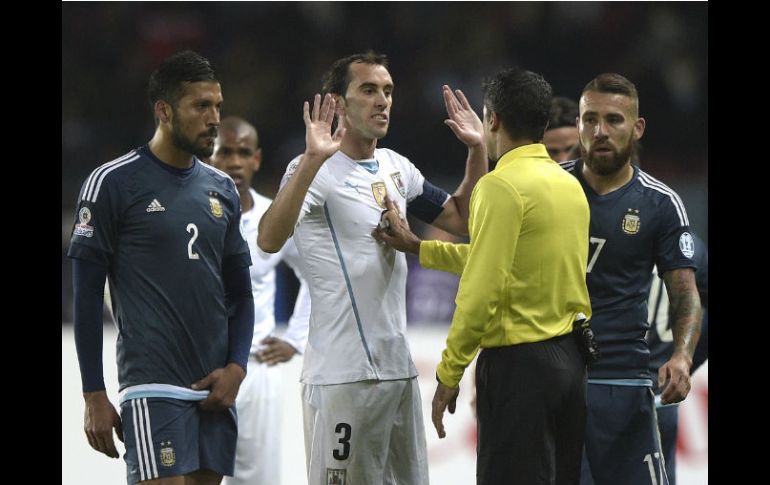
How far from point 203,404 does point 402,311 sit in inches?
40.4

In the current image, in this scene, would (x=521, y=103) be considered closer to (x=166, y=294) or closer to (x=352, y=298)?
(x=352, y=298)

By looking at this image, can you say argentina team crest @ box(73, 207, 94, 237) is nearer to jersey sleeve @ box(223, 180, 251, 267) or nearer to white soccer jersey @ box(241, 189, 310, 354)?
jersey sleeve @ box(223, 180, 251, 267)

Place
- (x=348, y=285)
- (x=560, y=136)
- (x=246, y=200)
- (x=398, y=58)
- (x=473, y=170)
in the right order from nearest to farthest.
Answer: (x=348, y=285)
(x=473, y=170)
(x=560, y=136)
(x=246, y=200)
(x=398, y=58)

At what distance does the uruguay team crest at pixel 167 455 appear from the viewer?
386 centimetres

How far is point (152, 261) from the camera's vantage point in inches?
156

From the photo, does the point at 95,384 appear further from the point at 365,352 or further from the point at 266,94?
the point at 266,94

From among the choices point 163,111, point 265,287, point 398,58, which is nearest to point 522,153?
point 163,111

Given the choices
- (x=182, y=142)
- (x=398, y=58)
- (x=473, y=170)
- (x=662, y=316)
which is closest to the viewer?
(x=182, y=142)

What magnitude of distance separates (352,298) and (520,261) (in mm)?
880

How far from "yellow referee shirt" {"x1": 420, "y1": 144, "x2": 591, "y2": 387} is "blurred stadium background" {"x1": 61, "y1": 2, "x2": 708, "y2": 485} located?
4.33 metres

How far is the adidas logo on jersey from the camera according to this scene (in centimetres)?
397

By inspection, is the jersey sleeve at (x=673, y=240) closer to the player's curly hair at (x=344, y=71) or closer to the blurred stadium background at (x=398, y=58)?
the player's curly hair at (x=344, y=71)

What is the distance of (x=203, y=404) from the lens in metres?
4.05
